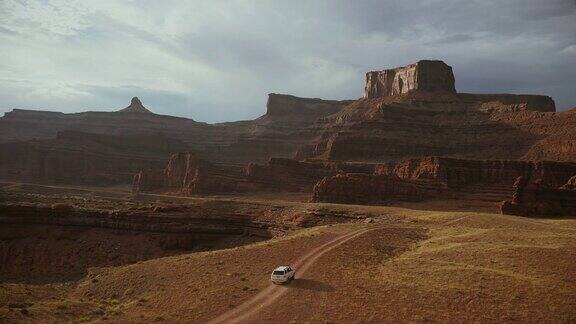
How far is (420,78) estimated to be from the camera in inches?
5207

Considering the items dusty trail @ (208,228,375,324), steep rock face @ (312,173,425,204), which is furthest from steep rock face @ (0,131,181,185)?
dusty trail @ (208,228,375,324)

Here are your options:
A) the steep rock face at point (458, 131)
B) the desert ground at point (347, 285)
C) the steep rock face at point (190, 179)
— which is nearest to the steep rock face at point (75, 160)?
the steep rock face at point (190, 179)

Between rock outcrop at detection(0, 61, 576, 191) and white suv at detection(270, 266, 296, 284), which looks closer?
white suv at detection(270, 266, 296, 284)

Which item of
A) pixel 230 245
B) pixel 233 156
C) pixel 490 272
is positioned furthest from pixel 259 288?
pixel 233 156

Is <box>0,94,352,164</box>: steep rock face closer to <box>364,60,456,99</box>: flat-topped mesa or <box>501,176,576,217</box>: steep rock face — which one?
<box>364,60,456,99</box>: flat-topped mesa

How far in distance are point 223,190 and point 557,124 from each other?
59835 mm

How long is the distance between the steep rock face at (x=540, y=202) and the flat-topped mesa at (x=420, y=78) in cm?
8035

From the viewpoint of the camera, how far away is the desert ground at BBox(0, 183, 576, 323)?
71.1 feet

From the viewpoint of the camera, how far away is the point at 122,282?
29.7 m

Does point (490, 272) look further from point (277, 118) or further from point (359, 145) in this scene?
point (277, 118)

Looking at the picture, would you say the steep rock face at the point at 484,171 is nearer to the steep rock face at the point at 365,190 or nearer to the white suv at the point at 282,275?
the steep rock face at the point at 365,190

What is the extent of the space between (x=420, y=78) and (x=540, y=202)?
3396 inches

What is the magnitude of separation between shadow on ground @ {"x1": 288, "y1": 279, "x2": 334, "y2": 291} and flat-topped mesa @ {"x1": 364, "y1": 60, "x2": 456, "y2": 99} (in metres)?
113

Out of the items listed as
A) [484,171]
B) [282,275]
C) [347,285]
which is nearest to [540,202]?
[484,171]
